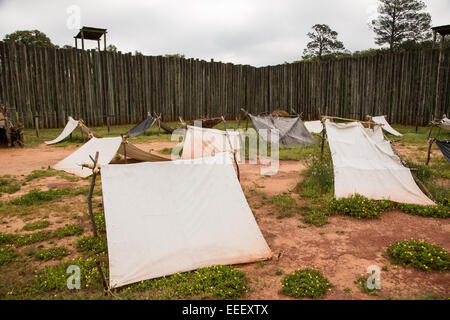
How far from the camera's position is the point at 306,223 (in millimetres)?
4172

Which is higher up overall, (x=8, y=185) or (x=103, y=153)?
(x=103, y=153)

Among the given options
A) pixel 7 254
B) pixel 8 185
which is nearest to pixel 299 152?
pixel 8 185

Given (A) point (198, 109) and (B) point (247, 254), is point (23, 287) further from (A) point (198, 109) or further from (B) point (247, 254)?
(A) point (198, 109)

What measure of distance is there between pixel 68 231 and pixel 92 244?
1.75 ft

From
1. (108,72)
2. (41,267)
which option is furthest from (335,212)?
(108,72)

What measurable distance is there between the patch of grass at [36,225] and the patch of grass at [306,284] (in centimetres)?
296

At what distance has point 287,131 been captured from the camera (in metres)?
9.21

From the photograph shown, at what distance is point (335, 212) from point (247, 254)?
5.98 ft

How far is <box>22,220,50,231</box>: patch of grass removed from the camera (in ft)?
12.7

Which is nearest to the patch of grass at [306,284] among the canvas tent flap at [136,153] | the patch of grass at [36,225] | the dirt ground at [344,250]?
the dirt ground at [344,250]

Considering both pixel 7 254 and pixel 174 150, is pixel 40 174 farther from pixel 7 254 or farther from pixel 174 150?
pixel 7 254

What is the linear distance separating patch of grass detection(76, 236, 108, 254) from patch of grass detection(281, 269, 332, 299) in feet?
6.14

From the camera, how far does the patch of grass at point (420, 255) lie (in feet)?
9.93

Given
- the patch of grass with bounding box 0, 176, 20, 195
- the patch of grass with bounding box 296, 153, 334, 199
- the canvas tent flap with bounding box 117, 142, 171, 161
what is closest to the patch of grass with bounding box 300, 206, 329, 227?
the patch of grass with bounding box 296, 153, 334, 199
